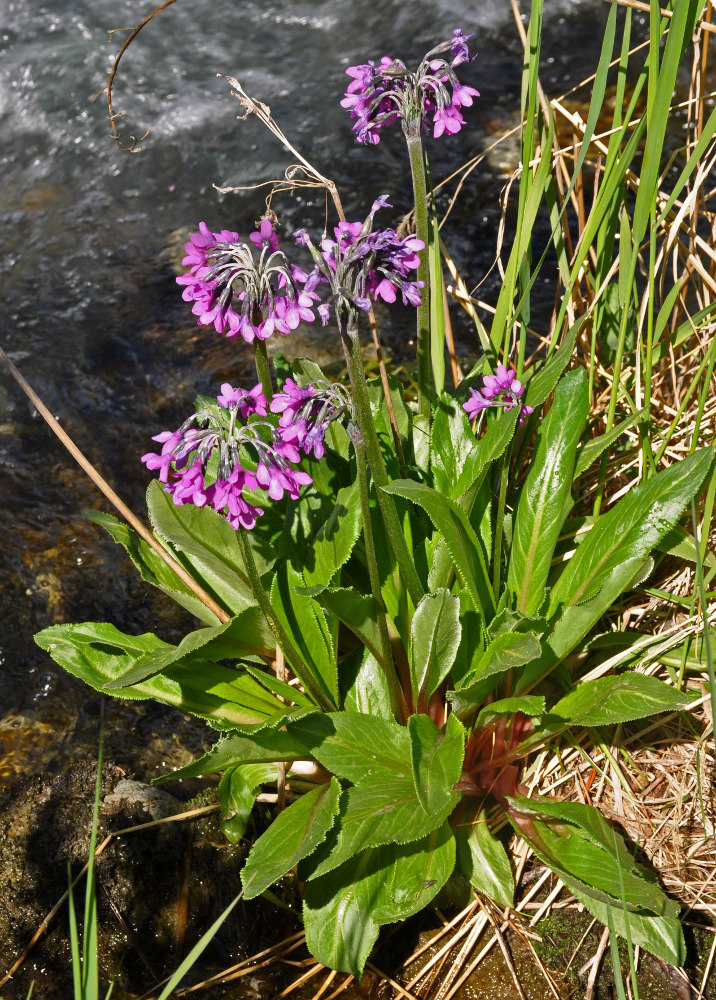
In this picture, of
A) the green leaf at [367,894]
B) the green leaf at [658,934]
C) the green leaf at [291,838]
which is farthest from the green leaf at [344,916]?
the green leaf at [658,934]

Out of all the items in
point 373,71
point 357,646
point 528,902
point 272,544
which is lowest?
point 528,902

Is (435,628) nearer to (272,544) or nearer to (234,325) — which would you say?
(272,544)

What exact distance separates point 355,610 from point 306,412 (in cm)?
59

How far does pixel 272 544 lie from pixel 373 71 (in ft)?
4.37

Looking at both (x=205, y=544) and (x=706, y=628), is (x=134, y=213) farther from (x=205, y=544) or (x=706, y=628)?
(x=706, y=628)

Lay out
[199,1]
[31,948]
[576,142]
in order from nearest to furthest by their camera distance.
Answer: [31,948], [576,142], [199,1]

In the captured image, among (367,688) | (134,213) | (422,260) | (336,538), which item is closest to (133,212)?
(134,213)

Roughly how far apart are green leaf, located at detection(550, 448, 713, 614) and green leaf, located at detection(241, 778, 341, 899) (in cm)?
87

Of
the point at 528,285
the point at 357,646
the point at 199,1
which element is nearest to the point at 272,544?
the point at 357,646

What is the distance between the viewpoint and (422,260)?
2.54 metres

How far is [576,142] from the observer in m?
3.09

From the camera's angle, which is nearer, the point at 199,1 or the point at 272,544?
the point at 272,544

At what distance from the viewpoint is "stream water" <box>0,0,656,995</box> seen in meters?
3.69

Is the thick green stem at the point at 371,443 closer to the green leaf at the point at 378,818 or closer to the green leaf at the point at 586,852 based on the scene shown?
the green leaf at the point at 378,818
